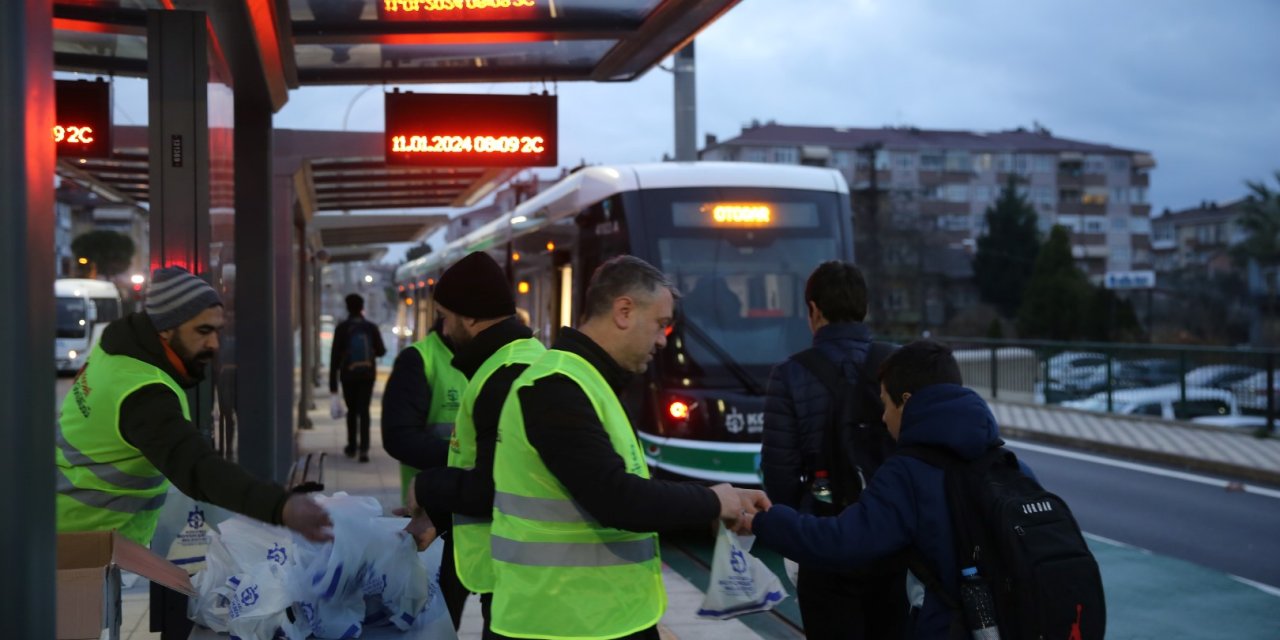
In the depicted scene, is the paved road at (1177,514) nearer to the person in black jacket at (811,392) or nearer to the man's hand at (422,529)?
the person in black jacket at (811,392)

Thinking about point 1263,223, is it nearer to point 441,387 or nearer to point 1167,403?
point 1167,403

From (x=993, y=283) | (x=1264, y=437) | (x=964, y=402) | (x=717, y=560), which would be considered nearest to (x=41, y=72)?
(x=717, y=560)

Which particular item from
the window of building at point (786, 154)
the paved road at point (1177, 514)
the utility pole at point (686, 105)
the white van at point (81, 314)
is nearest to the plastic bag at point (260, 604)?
the paved road at point (1177, 514)

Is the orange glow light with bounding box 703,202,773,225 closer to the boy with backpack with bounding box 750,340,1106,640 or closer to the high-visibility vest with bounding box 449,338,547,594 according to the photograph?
the high-visibility vest with bounding box 449,338,547,594

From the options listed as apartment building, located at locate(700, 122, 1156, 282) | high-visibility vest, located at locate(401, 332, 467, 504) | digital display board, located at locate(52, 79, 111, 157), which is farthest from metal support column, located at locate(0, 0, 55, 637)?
apartment building, located at locate(700, 122, 1156, 282)

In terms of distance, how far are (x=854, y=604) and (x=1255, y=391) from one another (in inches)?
644

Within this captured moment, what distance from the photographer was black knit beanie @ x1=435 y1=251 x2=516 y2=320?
472 cm

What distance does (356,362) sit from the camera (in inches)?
631

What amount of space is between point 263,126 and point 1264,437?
47.6 feet

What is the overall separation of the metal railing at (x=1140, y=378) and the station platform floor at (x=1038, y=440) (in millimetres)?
290

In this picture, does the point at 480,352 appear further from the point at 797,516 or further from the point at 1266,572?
the point at 1266,572

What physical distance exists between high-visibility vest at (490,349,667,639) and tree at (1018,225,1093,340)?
200 ft

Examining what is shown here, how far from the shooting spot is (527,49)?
9.43 metres

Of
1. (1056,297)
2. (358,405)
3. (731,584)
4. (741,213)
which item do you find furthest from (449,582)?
(1056,297)
